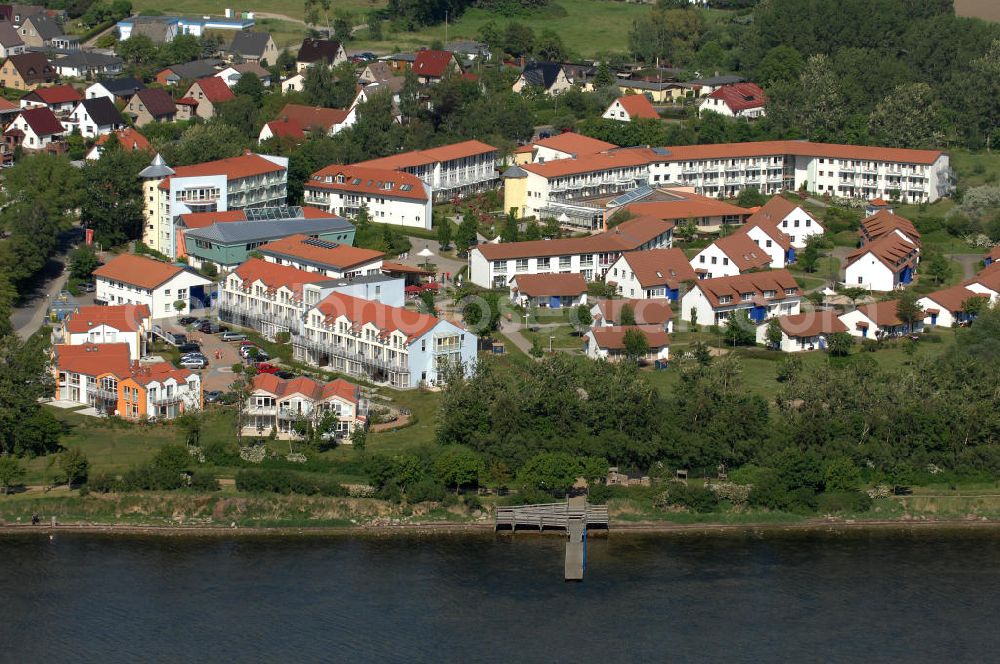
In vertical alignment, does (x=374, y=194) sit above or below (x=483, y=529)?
above

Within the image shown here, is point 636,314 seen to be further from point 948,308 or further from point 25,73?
point 25,73

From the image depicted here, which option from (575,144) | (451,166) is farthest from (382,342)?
(575,144)

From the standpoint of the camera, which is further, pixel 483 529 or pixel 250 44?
pixel 250 44

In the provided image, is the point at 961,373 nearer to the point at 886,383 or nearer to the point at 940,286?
the point at 886,383

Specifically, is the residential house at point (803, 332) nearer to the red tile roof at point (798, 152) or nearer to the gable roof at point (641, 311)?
the gable roof at point (641, 311)

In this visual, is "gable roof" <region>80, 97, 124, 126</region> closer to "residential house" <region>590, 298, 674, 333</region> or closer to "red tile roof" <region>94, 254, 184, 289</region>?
"red tile roof" <region>94, 254, 184, 289</region>

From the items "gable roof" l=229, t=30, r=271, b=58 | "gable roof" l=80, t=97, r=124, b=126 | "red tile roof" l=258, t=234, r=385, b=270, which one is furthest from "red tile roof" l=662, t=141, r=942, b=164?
"gable roof" l=229, t=30, r=271, b=58
